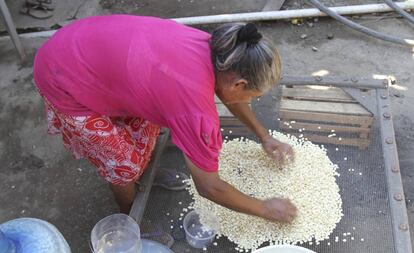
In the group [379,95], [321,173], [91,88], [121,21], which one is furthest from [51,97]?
[379,95]

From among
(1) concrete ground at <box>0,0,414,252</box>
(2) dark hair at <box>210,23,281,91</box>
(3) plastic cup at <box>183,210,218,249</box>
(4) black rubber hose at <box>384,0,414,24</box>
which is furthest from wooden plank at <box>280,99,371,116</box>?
(4) black rubber hose at <box>384,0,414,24</box>

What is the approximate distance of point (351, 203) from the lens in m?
2.16

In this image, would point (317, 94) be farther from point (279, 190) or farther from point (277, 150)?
point (279, 190)

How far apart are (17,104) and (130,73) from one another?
2.01 metres

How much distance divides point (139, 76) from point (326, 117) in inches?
46.2

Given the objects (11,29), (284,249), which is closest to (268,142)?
(284,249)

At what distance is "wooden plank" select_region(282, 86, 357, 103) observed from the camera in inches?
101

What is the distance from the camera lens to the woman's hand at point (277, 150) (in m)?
2.32

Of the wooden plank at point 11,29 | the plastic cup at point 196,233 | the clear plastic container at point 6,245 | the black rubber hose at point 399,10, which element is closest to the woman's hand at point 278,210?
the plastic cup at point 196,233

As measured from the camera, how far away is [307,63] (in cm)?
351

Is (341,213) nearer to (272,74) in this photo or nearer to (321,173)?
(321,173)

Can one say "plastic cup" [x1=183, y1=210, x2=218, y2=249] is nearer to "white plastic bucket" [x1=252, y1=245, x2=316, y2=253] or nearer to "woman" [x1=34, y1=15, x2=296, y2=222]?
"woman" [x1=34, y1=15, x2=296, y2=222]

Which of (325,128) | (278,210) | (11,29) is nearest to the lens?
(278,210)

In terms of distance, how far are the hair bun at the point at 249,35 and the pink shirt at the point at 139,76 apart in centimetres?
14
